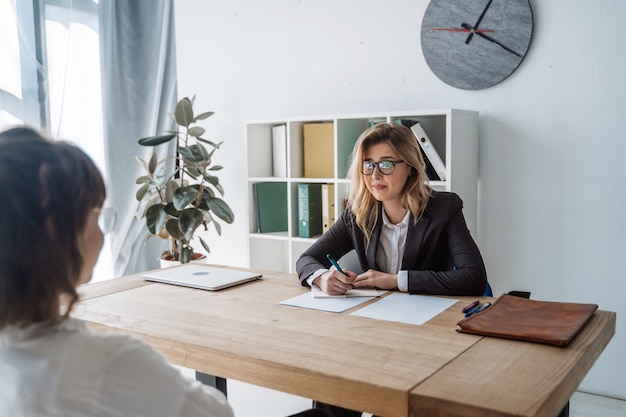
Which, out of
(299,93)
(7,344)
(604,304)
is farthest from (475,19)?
(7,344)

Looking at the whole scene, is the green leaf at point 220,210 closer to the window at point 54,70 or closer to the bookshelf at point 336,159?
the bookshelf at point 336,159

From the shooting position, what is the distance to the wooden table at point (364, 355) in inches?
38.6

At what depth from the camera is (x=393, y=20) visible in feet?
10.2

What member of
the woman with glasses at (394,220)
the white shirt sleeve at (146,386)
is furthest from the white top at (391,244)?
the white shirt sleeve at (146,386)

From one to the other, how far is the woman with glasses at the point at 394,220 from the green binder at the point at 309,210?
0.99 metres

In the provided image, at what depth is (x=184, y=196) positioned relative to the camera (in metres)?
3.28

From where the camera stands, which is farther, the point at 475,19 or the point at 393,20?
the point at 393,20

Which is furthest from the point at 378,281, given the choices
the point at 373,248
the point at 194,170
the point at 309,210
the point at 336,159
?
the point at 194,170

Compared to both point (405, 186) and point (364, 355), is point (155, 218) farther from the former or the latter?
point (364, 355)

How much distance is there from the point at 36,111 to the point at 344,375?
293 cm

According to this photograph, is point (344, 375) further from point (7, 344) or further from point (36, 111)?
point (36, 111)

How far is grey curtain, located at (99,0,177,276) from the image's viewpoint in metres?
3.77

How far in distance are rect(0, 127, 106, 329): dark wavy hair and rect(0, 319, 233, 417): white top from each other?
0.03 meters

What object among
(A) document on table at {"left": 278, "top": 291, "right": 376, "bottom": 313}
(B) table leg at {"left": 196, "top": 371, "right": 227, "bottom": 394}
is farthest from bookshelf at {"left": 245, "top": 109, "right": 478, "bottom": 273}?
(B) table leg at {"left": 196, "top": 371, "right": 227, "bottom": 394}
